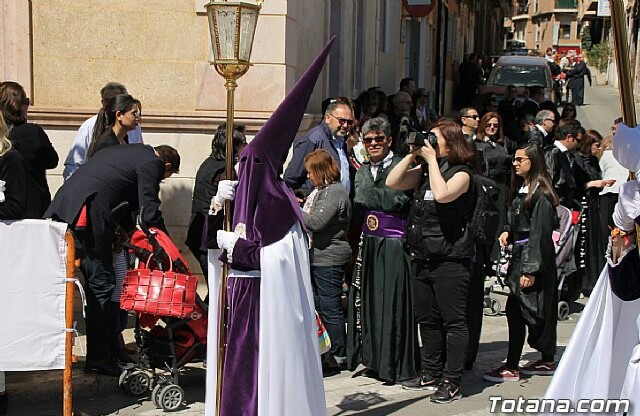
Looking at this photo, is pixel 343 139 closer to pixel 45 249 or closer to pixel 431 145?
pixel 431 145

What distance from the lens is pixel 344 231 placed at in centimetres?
696

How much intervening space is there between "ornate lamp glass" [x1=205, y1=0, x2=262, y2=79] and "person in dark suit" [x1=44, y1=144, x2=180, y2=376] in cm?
136

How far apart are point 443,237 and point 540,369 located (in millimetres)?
1624

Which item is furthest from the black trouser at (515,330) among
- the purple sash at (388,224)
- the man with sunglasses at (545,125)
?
the man with sunglasses at (545,125)

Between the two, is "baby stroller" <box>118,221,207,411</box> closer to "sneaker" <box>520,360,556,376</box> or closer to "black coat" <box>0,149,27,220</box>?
"black coat" <box>0,149,27,220</box>

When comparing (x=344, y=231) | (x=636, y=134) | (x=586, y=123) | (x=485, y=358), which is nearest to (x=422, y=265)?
(x=344, y=231)

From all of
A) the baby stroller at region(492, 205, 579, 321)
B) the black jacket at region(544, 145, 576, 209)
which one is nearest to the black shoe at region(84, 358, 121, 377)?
the baby stroller at region(492, 205, 579, 321)

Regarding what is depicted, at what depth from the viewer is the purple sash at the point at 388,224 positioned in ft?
22.2

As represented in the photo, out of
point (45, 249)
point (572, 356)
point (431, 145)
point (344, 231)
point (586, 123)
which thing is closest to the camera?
point (572, 356)

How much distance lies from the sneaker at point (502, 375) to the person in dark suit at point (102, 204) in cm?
273

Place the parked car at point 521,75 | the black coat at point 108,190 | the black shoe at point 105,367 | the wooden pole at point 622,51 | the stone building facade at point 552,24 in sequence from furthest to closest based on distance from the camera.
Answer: the stone building facade at point 552,24 → the parked car at point 521,75 → the black shoe at point 105,367 → the black coat at point 108,190 → the wooden pole at point 622,51

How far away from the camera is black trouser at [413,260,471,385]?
634cm

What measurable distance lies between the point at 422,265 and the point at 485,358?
153 centimetres

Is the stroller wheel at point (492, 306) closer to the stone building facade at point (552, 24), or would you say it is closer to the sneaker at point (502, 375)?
the sneaker at point (502, 375)
